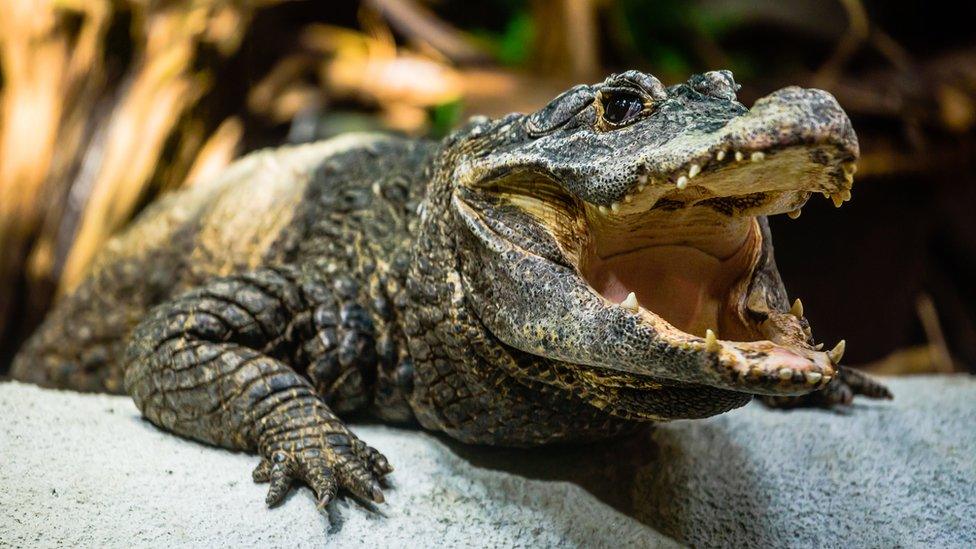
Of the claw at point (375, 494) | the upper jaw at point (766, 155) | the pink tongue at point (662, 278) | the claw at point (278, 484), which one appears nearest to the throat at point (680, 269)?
the pink tongue at point (662, 278)

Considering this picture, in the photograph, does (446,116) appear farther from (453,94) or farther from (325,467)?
(325,467)

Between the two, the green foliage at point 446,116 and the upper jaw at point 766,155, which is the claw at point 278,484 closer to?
the upper jaw at point 766,155

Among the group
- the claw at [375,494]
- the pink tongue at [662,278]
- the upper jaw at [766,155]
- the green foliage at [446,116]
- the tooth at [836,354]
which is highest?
the green foliage at [446,116]

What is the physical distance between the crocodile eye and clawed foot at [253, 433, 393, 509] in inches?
51.6

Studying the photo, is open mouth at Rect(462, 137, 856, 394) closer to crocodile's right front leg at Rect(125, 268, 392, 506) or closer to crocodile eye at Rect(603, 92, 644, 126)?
crocodile eye at Rect(603, 92, 644, 126)

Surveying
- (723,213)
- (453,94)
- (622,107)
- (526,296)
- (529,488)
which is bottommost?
(529,488)

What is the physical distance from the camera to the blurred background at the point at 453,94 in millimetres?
4848

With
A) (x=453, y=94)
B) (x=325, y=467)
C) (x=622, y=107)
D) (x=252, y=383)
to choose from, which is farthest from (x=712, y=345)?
(x=453, y=94)

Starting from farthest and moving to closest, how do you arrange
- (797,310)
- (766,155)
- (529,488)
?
(529,488) → (797,310) → (766,155)

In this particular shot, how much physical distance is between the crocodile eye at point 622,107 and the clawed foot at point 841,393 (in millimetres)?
1742

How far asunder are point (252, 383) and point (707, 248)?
1.60 metres

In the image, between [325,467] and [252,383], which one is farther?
[252,383]

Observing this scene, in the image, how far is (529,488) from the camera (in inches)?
107

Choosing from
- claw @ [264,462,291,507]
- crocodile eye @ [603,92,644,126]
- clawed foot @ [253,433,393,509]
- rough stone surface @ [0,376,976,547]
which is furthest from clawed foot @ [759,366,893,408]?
claw @ [264,462,291,507]
